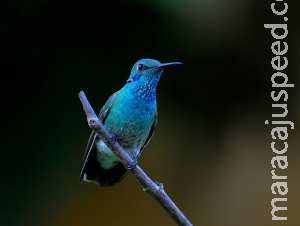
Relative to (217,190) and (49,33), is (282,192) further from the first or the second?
(49,33)

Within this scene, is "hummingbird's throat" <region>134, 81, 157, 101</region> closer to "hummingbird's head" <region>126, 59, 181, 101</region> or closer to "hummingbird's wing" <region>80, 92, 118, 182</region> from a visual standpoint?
"hummingbird's head" <region>126, 59, 181, 101</region>

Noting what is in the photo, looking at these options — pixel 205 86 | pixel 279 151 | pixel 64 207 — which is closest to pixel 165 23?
pixel 205 86

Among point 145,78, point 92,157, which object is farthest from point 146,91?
point 92,157

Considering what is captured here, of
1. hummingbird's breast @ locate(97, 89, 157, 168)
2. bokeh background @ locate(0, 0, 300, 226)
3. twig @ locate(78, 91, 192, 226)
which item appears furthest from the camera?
bokeh background @ locate(0, 0, 300, 226)

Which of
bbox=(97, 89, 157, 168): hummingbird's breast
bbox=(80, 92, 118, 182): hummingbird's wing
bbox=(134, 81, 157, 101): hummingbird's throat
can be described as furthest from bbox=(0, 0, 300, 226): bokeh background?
bbox=(134, 81, 157, 101): hummingbird's throat

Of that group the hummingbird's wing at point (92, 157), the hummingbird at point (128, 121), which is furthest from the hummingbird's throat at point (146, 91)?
the hummingbird's wing at point (92, 157)

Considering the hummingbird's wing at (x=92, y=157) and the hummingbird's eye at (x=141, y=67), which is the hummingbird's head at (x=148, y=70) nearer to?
the hummingbird's eye at (x=141, y=67)
